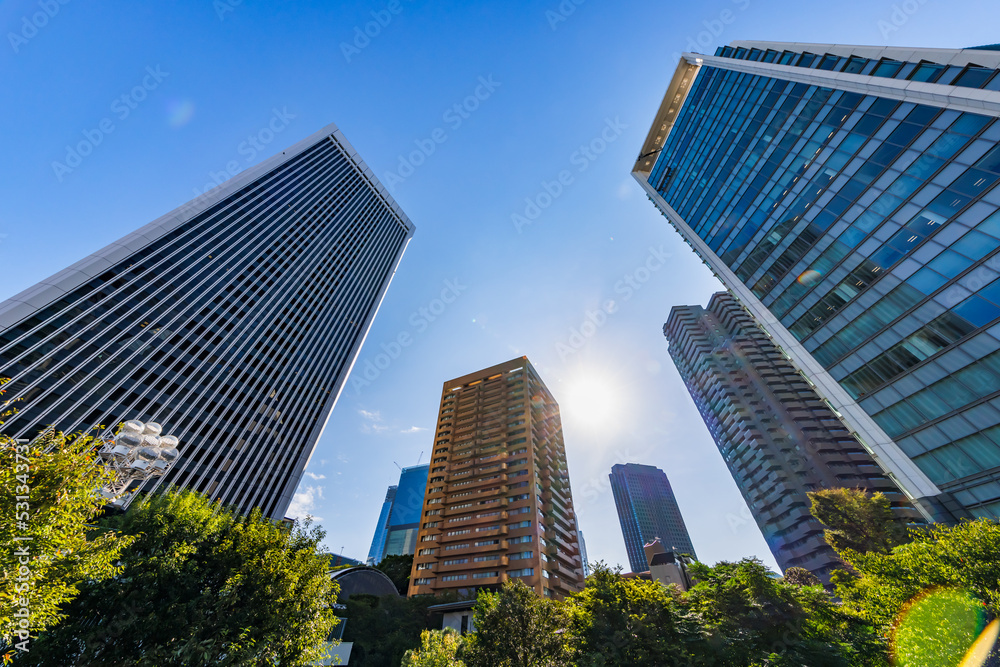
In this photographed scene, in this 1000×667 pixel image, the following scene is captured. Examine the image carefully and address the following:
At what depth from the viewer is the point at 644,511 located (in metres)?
178

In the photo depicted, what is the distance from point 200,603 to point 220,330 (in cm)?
4835

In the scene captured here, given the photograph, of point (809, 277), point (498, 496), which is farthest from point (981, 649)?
point (498, 496)

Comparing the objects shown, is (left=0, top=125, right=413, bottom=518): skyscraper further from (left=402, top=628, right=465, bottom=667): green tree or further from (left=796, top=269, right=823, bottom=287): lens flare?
(left=796, top=269, right=823, bottom=287): lens flare

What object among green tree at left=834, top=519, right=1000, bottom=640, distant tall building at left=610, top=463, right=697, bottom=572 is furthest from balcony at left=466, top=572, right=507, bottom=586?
distant tall building at left=610, top=463, right=697, bottom=572

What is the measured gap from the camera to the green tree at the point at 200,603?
10742mm

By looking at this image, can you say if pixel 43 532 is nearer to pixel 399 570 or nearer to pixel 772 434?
pixel 399 570

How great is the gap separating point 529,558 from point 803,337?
4390cm

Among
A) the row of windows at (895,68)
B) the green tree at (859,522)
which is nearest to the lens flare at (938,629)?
the green tree at (859,522)

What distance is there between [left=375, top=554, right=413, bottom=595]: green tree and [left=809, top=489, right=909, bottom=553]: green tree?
56.4m

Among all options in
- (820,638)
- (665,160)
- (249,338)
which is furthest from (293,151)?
(820,638)

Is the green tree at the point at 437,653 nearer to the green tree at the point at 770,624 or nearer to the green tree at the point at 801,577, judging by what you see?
the green tree at the point at 770,624

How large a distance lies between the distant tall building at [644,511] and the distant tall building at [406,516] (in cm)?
10301

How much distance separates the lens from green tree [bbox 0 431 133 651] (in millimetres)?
8500

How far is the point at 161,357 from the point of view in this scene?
4234cm
